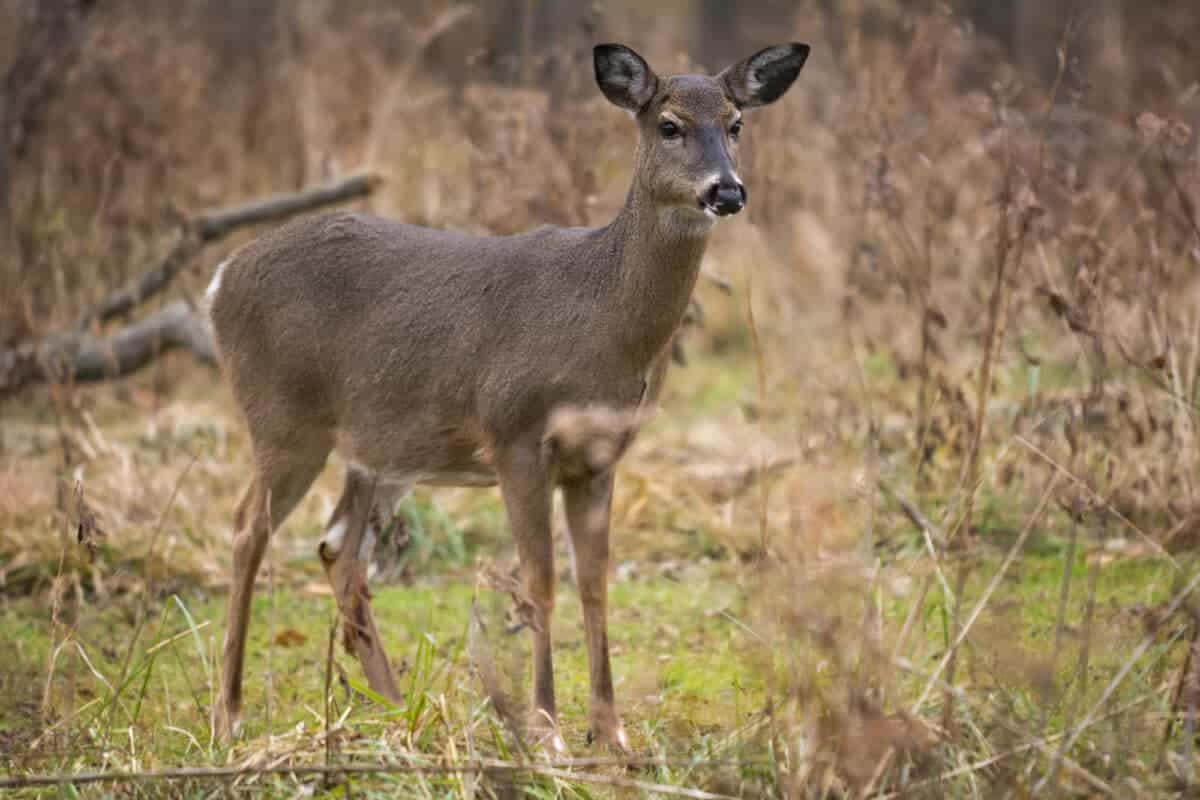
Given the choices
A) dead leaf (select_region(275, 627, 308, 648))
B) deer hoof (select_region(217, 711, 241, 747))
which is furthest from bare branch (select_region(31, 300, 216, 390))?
deer hoof (select_region(217, 711, 241, 747))

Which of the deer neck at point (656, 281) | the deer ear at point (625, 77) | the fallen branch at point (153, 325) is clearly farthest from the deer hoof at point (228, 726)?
the fallen branch at point (153, 325)

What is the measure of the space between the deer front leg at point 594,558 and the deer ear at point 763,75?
50.4 inches

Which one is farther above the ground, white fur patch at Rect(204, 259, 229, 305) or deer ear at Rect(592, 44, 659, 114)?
deer ear at Rect(592, 44, 659, 114)

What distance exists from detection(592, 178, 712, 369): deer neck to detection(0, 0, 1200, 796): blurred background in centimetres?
40

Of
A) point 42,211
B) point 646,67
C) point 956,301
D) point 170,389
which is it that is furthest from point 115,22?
point 646,67

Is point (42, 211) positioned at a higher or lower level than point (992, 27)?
lower

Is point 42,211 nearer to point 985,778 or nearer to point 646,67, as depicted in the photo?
point 646,67

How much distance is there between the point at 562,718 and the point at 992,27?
14.4m

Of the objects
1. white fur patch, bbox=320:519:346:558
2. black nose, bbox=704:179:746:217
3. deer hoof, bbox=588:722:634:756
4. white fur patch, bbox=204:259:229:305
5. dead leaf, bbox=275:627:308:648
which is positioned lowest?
dead leaf, bbox=275:627:308:648

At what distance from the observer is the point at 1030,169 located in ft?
26.1

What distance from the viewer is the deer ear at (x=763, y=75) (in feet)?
17.0

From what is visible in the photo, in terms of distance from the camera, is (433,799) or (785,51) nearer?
(433,799)

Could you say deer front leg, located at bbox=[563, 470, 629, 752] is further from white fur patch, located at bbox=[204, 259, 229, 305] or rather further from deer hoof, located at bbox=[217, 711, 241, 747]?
white fur patch, located at bbox=[204, 259, 229, 305]

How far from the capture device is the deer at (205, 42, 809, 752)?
16.3 feet
